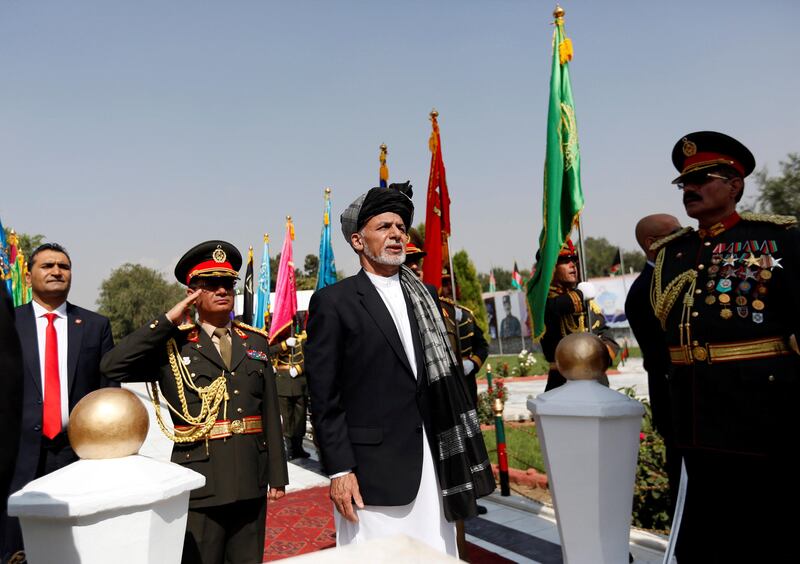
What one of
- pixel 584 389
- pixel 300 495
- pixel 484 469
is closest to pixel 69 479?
pixel 484 469

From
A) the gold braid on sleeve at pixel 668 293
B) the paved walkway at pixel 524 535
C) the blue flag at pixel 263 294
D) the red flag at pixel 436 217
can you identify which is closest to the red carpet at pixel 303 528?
the paved walkway at pixel 524 535

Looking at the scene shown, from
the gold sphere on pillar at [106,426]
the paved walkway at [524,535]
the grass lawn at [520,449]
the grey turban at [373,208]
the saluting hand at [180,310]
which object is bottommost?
the grass lawn at [520,449]

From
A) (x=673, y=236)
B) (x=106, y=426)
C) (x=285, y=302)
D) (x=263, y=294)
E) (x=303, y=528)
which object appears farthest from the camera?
(x=263, y=294)

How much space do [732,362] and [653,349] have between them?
63 cm

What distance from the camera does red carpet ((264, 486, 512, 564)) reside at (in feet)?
15.4

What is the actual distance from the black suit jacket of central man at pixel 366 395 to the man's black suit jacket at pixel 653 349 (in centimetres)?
133

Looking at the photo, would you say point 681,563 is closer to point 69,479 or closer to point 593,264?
point 69,479

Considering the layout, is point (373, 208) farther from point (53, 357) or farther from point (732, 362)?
point (53, 357)

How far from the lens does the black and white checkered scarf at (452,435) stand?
8.61ft

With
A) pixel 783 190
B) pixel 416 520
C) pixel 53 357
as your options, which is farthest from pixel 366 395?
pixel 783 190

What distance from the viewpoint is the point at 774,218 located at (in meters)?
2.59

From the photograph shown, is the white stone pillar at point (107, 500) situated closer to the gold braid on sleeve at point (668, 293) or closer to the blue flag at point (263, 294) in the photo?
the gold braid on sleeve at point (668, 293)

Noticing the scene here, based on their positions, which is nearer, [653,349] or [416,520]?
[416,520]

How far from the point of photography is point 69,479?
1.54 meters
